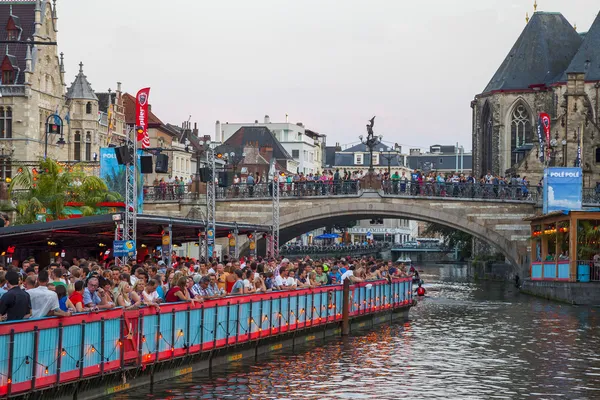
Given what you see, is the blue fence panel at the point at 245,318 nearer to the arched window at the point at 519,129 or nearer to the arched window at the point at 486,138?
the arched window at the point at 519,129

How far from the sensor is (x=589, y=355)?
3022 centimetres

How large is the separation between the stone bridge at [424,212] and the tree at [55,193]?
13.5m

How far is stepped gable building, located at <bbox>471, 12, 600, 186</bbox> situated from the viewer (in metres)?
83.9

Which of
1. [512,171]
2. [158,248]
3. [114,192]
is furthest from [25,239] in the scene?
[512,171]

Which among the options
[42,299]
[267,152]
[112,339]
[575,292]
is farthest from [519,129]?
[42,299]

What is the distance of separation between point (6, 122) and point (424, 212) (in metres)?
26.8

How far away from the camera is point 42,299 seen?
17.1m

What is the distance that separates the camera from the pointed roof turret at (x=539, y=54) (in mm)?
96125

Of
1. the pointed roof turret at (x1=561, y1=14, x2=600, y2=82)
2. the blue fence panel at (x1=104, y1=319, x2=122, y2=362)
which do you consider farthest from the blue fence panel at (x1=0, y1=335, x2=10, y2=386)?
the pointed roof turret at (x1=561, y1=14, x2=600, y2=82)

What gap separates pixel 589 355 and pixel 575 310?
54.3 feet

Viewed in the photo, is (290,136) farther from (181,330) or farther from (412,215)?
(181,330)

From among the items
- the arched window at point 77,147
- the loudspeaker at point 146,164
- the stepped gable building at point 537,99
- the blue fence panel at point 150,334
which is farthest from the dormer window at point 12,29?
the blue fence panel at point 150,334

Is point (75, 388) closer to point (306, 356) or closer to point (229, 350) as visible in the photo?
point (229, 350)

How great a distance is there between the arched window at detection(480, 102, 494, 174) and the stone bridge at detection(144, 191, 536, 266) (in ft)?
115
